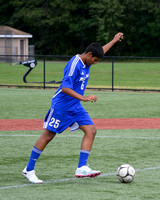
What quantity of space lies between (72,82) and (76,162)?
2.01 meters

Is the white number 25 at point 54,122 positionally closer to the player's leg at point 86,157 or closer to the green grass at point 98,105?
the player's leg at point 86,157

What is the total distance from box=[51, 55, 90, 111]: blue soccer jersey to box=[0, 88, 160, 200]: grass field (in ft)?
3.48

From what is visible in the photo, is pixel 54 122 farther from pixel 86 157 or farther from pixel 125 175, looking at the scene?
pixel 125 175

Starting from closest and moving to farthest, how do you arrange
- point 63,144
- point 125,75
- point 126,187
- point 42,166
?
point 126,187
point 42,166
point 63,144
point 125,75

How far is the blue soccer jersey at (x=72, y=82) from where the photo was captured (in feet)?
20.8

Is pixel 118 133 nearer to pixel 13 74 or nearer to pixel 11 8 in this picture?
pixel 13 74

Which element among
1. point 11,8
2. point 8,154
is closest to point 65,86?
point 8,154

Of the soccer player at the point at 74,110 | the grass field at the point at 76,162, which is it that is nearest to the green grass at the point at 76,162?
the grass field at the point at 76,162

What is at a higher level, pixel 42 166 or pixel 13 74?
pixel 42 166

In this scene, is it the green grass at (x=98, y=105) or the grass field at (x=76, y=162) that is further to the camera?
the green grass at (x=98, y=105)

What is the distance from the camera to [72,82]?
20.9ft

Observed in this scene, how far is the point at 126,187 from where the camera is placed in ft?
20.5

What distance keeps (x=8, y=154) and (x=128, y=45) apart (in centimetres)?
5715

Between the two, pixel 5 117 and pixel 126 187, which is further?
pixel 5 117
